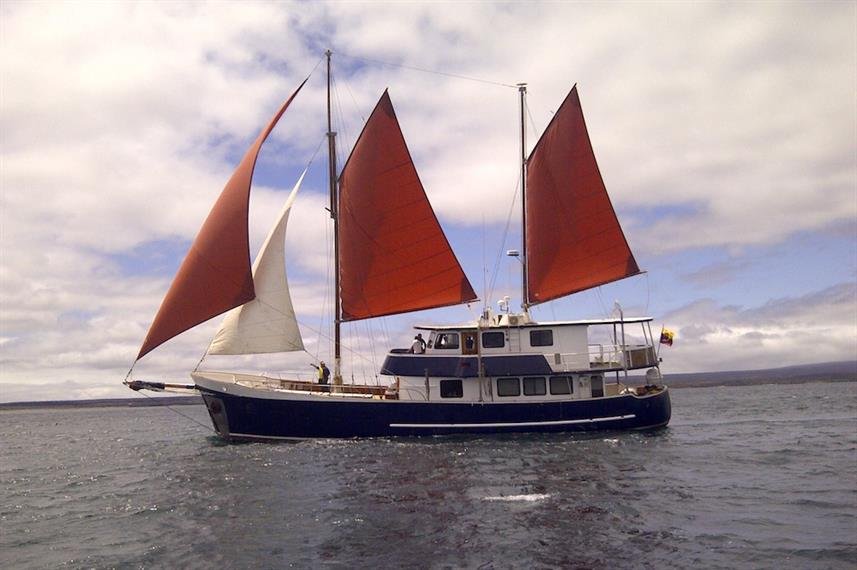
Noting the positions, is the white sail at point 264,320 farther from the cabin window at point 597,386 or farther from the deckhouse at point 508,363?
the cabin window at point 597,386

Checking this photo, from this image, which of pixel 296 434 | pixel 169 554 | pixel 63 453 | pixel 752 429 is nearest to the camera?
pixel 169 554

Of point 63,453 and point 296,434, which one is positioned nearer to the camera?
point 296,434

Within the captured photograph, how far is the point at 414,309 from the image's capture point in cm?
3069

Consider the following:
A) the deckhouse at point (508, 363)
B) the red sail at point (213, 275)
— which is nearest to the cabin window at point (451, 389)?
the deckhouse at point (508, 363)

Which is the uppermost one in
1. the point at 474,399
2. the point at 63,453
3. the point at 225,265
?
the point at 225,265

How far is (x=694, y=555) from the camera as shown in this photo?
1180cm

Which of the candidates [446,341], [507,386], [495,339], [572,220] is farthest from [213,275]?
[572,220]

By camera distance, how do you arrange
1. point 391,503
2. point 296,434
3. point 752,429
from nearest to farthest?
1. point 391,503
2. point 296,434
3. point 752,429

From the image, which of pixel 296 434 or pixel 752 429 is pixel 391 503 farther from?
pixel 752 429

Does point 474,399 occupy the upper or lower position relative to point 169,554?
upper

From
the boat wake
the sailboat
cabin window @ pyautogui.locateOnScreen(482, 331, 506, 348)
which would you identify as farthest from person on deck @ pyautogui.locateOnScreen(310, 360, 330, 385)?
the boat wake

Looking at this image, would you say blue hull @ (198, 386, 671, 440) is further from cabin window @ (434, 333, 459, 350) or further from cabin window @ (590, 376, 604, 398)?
cabin window @ (434, 333, 459, 350)

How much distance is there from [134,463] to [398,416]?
10.7m

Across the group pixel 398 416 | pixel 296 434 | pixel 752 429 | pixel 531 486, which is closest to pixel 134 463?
pixel 296 434
